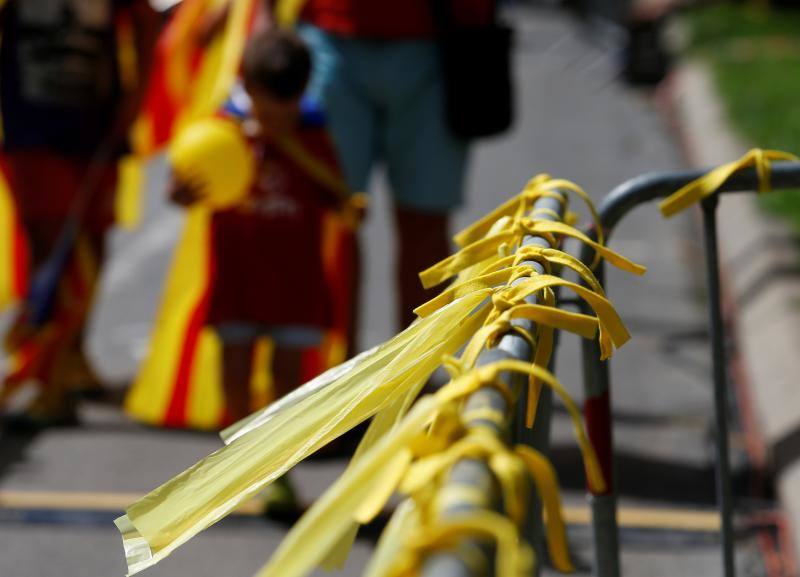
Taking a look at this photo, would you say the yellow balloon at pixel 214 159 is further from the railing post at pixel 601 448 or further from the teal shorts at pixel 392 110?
the railing post at pixel 601 448

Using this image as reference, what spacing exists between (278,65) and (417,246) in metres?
1.03

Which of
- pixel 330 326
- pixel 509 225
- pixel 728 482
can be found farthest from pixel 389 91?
pixel 509 225

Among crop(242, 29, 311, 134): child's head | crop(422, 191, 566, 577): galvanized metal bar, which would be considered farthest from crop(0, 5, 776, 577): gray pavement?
crop(422, 191, 566, 577): galvanized metal bar

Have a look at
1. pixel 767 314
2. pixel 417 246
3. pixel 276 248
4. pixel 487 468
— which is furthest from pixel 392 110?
pixel 487 468

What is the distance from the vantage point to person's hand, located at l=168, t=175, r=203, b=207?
4.70m

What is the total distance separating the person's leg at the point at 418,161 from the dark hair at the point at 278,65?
552 mm

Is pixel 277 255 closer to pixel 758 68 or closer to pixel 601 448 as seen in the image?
pixel 601 448

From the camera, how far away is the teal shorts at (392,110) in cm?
515

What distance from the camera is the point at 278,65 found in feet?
14.9

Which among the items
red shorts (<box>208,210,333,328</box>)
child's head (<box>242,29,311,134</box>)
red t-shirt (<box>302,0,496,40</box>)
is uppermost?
red t-shirt (<box>302,0,496,40</box>)

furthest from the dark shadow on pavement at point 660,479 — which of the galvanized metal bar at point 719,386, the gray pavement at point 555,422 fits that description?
the galvanized metal bar at point 719,386

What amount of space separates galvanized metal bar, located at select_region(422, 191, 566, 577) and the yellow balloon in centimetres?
252

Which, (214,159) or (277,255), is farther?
(277,255)

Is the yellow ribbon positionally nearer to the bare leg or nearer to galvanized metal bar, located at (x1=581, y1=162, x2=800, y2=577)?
galvanized metal bar, located at (x1=581, y1=162, x2=800, y2=577)
